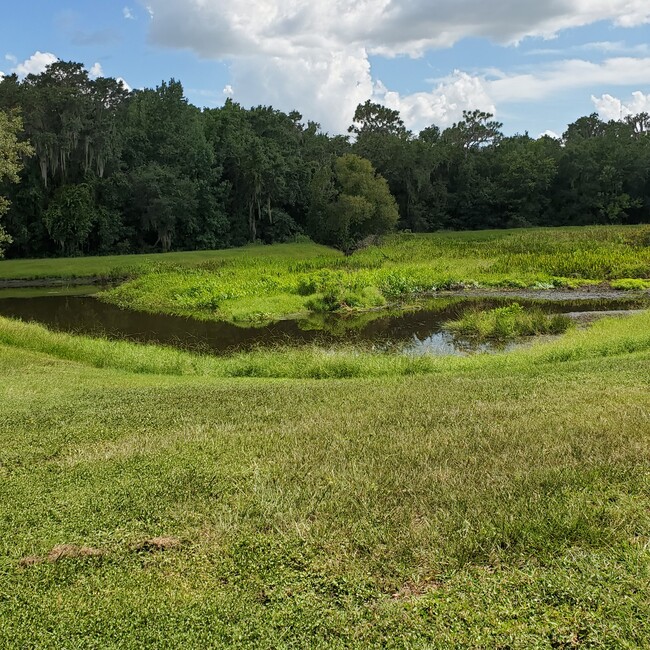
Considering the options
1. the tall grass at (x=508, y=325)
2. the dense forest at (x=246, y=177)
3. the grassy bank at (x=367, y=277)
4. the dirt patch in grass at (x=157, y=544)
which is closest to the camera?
the dirt patch in grass at (x=157, y=544)

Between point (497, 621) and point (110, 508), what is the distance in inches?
136

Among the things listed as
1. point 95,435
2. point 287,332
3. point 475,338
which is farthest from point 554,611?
point 287,332

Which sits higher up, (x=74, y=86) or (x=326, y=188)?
(x=74, y=86)

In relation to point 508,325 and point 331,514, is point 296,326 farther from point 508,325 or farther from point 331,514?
point 331,514

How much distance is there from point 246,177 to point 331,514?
60.4m

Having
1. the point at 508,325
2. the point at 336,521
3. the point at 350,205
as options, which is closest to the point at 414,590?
the point at 336,521

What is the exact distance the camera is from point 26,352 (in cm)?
1602

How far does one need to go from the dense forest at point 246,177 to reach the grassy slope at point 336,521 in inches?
1000

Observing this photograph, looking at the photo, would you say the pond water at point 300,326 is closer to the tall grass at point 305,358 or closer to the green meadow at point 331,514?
the tall grass at point 305,358

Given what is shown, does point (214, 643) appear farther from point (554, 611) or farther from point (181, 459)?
point (181, 459)

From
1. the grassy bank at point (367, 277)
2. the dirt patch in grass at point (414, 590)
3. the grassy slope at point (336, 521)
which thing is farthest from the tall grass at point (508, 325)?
the dirt patch in grass at point (414, 590)

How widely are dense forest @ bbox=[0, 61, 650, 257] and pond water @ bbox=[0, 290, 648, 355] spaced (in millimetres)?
8089

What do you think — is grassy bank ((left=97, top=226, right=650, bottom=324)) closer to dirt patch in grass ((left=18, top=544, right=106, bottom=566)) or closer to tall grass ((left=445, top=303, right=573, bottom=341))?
tall grass ((left=445, top=303, right=573, bottom=341))

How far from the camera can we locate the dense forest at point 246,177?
167ft
